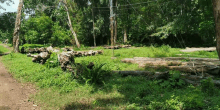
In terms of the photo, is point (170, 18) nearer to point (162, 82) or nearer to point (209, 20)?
point (209, 20)

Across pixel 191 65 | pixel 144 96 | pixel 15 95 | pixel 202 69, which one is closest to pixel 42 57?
pixel 15 95

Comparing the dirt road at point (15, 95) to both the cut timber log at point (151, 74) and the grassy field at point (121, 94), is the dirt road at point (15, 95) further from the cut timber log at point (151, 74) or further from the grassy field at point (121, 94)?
the cut timber log at point (151, 74)

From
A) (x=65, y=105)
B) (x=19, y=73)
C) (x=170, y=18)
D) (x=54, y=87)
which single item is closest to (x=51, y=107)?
(x=65, y=105)

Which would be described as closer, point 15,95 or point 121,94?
point 121,94

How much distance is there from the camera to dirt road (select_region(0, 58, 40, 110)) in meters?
4.36

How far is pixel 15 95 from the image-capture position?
5.10 metres

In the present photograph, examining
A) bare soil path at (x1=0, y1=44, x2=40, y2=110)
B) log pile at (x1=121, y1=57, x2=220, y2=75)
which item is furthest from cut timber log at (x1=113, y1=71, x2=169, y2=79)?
bare soil path at (x1=0, y1=44, x2=40, y2=110)

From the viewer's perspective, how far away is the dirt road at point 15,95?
4.36 m

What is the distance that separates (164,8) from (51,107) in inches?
770

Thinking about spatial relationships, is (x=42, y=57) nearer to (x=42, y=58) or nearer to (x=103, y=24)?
(x=42, y=58)

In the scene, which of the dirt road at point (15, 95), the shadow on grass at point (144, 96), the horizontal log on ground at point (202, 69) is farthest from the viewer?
the horizontal log on ground at point (202, 69)

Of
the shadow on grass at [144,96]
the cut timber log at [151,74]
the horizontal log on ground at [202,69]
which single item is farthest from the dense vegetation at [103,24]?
the shadow on grass at [144,96]

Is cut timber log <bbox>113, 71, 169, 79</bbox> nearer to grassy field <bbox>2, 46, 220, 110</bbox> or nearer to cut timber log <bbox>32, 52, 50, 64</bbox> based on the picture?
grassy field <bbox>2, 46, 220, 110</bbox>

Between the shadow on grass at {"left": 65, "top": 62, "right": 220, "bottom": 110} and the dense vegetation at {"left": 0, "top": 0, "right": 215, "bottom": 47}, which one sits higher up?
the dense vegetation at {"left": 0, "top": 0, "right": 215, "bottom": 47}
